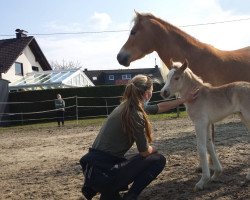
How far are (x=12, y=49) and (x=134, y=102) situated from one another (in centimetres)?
3485

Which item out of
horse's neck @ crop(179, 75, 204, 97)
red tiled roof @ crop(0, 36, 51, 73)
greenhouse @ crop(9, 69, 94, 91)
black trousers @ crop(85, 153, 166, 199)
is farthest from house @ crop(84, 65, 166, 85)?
black trousers @ crop(85, 153, 166, 199)

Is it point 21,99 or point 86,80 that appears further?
point 86,80

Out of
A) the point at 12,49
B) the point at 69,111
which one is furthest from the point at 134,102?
the point at 12,49

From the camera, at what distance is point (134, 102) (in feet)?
14.0

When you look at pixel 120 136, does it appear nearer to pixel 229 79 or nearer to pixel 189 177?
pixel 189 177

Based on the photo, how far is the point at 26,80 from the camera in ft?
115

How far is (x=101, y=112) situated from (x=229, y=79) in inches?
837

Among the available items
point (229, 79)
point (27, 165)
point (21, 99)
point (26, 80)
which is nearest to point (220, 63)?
point (229, 79)

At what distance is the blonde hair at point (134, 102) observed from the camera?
4.21 meters

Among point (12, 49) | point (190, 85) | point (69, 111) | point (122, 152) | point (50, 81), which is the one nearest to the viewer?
point (122, 152)

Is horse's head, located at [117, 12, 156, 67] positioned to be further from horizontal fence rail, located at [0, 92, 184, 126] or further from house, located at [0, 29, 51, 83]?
house, located at [0, 29, 51, 83]

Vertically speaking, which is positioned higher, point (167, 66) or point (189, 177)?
point (167, 66)

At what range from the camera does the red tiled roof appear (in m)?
35.5

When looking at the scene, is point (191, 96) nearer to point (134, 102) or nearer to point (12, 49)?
point (134, 102)
